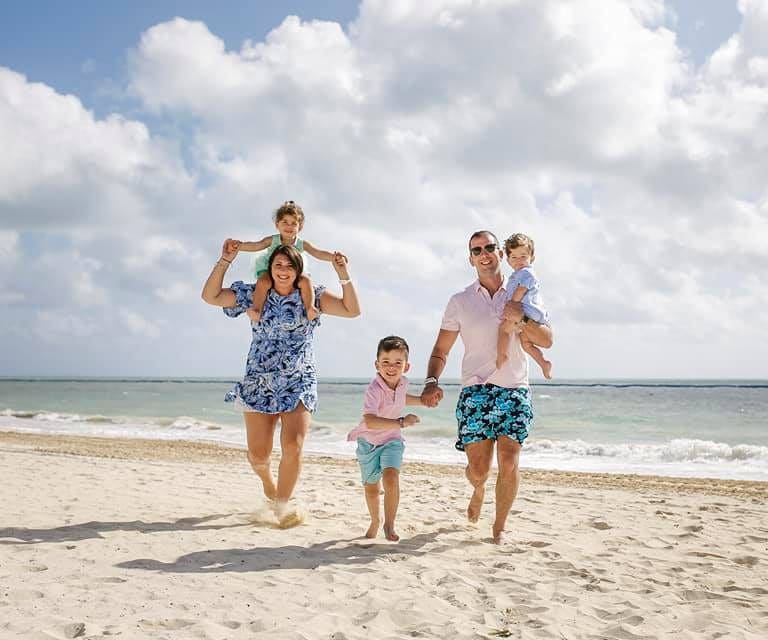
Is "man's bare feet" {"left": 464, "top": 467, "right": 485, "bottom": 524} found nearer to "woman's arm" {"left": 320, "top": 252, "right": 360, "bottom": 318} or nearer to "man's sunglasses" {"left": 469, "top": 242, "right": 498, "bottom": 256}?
"woman's arm" {"left": 320, "top": 252, "right": 360, "bottom": 318}

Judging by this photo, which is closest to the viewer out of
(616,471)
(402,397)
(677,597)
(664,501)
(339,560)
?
(677,597)

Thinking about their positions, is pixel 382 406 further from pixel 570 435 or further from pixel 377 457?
pixel 570 435

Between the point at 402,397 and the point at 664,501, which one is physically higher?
the point at 402,397

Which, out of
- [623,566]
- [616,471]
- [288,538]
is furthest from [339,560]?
[616,471]

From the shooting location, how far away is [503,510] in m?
5.00

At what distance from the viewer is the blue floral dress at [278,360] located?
5.12 meters

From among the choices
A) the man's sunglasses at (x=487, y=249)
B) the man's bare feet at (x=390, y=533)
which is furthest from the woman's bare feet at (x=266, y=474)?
the man's sunglasses at (x=487, y=249)

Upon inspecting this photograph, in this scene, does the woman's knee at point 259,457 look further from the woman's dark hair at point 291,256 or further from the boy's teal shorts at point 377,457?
the woman's dark hair at point 291,256

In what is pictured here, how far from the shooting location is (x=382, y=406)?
4.84 metres

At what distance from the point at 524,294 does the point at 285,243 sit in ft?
6.13

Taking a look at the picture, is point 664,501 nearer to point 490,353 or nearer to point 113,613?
point 490,353

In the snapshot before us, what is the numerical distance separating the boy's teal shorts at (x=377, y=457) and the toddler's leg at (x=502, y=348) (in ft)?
2.99

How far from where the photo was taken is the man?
480cm

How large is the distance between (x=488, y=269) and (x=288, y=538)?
2.48 metres
